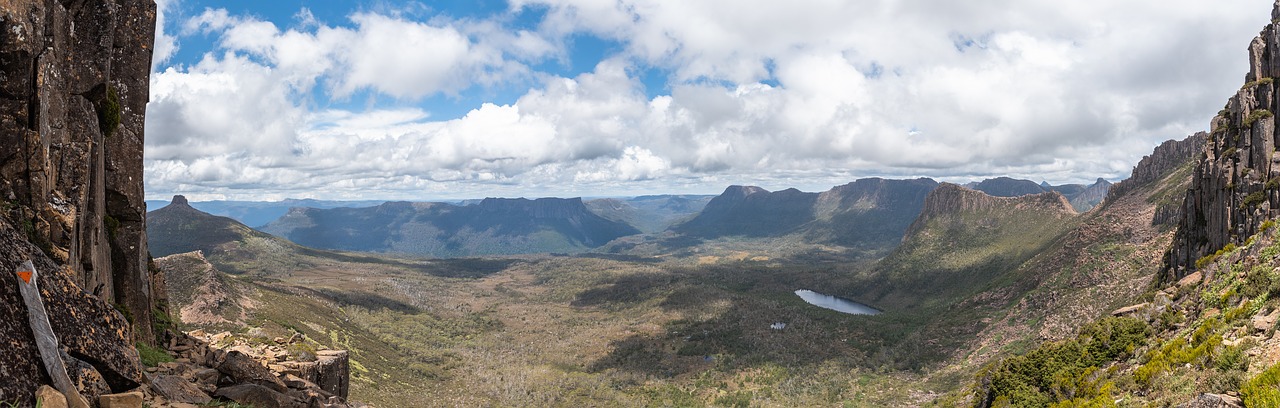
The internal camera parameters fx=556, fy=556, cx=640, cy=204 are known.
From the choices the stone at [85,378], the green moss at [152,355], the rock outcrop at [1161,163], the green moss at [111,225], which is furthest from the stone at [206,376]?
the rock outcrop at [1161,163]

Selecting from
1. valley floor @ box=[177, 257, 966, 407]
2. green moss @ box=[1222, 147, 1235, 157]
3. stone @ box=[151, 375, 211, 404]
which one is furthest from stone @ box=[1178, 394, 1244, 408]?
valley floor @ box=[177, 257, 966, 407]

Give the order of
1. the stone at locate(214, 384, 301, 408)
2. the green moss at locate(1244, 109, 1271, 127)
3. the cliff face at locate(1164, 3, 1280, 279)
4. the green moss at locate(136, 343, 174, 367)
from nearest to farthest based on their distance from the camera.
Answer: the stone at locate(214, 384, 301, 408), the green moss at locate(136, 343, 174, 367), the cliff face at locate(1164, 3, 1280, 279), the green moss at locate(1244, 109, 1271, 127)

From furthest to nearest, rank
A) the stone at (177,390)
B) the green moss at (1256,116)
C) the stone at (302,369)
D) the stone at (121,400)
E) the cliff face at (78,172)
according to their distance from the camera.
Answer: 1. the green moss at (1256,116)
2. the stone at (302,369)
3. the stone at (177,390)
4. the cliff face at (78,172)
5. the stone at (121,400)

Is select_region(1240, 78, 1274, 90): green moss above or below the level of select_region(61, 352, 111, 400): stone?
above

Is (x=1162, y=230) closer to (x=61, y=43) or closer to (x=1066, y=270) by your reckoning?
(x=1066, y=270)

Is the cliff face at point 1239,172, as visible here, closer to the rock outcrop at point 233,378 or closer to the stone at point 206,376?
the rock outcrop at point 233,378

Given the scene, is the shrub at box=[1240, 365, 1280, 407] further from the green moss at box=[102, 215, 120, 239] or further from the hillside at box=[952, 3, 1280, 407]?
the green moss at box=[102, 215, 120, 239]

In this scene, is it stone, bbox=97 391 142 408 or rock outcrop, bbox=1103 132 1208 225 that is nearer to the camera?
stone, bbox=97 391 142 408
